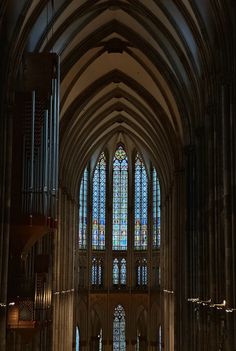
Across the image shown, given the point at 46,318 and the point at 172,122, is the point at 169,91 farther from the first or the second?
the point at 46,318

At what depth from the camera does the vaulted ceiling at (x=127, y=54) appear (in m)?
29.7

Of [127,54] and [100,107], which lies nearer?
[127,54]

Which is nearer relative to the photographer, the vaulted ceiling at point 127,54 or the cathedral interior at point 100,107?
the cathedral interior at point 100,107

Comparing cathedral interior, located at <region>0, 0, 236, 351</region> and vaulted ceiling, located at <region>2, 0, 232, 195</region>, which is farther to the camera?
vaulted ceiling, located at <region>2, 0, 232, 195</region>

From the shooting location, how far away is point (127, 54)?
41531mm

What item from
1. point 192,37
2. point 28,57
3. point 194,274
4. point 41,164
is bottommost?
point 194,274

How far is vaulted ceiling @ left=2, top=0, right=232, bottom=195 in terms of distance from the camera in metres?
29.7

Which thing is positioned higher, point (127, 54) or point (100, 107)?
point (127, 54)

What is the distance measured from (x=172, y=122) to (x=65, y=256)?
12.2 m

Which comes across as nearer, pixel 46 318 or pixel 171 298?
pixel 46 318

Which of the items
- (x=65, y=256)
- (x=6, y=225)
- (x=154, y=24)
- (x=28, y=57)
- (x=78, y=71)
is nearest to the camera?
(x=6, y=225)

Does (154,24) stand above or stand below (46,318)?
above

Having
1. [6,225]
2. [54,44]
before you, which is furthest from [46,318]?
[54,44]

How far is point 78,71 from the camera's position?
4059 centimetres
